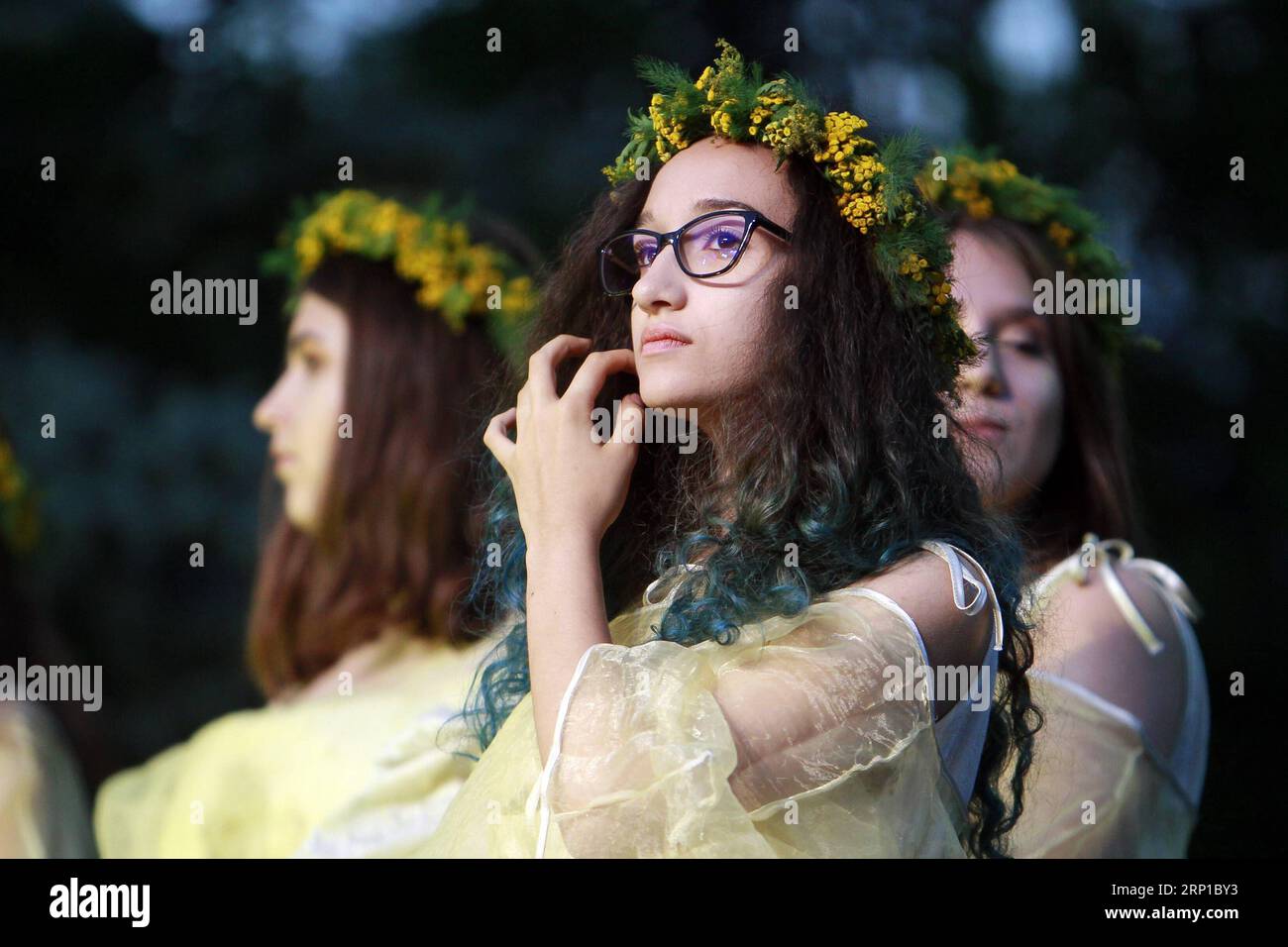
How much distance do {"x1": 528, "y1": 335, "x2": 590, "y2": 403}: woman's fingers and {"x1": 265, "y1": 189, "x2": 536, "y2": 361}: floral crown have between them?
5.89 ft

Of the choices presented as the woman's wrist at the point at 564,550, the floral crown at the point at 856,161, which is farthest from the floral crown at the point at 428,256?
the woman's wrist at the point at 564,550

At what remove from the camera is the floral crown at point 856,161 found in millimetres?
2436

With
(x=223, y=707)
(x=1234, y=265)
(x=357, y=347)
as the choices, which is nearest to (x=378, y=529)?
(x=357, y=347)

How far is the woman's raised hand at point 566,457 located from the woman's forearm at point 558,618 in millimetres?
30

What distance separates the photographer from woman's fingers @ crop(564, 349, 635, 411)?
2.43 meters

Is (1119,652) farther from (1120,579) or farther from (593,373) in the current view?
(593,373)

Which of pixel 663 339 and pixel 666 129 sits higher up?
pixel 666 129

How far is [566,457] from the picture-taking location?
7.74 ft

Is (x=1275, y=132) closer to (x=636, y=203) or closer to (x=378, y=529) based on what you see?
(x=378, y=529)

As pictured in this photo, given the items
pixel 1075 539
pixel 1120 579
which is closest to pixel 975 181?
pixel 1075 539

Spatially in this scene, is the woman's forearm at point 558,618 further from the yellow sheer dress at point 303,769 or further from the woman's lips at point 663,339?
the yellow sheer dress at point 303,769

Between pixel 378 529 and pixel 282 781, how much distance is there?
760 millimetres

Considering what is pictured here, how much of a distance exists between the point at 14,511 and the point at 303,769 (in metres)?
1.46
